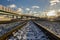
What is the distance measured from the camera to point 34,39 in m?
8.32

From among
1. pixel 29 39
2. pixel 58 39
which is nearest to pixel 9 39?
pixel 29 39

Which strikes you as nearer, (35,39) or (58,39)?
(58,39)

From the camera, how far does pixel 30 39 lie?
8258mm

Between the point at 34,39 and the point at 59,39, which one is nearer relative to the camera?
the point at 59,39

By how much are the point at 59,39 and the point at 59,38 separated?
0.08 metres

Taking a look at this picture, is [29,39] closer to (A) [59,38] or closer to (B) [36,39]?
(B) [36,39]

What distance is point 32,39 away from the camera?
27.2 ft

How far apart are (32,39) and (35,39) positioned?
0.49 feet

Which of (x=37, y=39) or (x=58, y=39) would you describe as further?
(x=37, y=39)

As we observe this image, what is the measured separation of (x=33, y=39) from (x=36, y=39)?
0.49 feet

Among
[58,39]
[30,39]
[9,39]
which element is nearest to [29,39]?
[30,39]

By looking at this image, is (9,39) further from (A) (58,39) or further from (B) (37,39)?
(A) (58,39)

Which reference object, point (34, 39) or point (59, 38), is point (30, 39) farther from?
point (59, 38)

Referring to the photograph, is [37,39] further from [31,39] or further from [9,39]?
[9,39]
